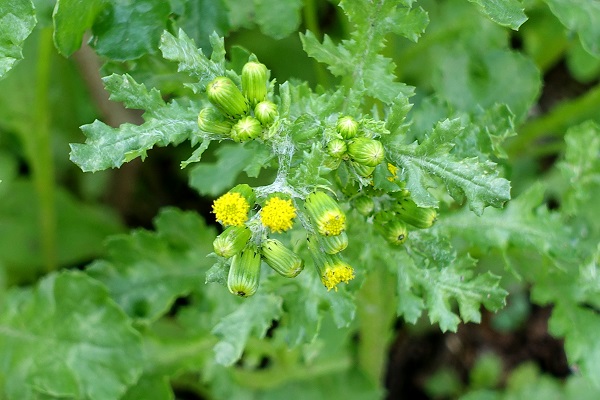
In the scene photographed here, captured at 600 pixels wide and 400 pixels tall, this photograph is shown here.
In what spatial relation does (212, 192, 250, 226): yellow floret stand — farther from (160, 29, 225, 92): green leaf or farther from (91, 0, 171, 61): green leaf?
(91, 0, 171, 61): green leaf

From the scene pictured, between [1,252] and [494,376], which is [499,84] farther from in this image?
[1,252]

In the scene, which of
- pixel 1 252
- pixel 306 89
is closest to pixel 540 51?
pixel 306 89

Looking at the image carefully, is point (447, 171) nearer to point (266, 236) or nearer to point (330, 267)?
point (330, 267)

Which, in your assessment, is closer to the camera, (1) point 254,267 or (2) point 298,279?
(1) point 254,267

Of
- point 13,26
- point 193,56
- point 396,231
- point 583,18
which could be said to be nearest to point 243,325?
point 396,231

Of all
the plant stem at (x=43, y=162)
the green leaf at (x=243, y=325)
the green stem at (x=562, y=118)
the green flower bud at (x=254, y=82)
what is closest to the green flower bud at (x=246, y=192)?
the green flower bud at (x=254, y=82)

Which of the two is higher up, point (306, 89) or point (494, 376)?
point (306, 89)

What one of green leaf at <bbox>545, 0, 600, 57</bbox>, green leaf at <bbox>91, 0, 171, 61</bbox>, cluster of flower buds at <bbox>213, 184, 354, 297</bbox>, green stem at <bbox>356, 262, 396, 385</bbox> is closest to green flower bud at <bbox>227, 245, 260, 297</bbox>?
cluster of flower buds at <bbox>213, 184, 354, 297</bbox>
